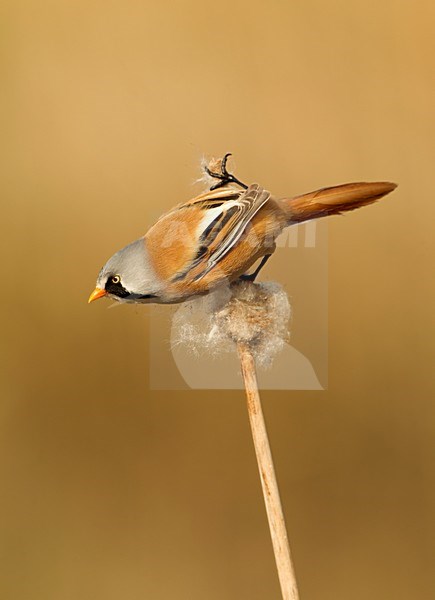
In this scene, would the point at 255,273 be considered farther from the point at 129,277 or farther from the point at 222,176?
the point at 129,277

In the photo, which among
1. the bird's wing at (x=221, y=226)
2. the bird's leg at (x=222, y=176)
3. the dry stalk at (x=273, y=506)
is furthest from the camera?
the bird's leg at (x=222, y=176)

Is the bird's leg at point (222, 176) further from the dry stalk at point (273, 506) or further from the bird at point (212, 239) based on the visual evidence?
the dry stalk at point (273, 506)

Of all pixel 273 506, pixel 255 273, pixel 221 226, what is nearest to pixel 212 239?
pixel 221 226

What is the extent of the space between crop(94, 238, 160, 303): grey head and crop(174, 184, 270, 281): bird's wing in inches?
2.8

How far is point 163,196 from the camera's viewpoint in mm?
2357

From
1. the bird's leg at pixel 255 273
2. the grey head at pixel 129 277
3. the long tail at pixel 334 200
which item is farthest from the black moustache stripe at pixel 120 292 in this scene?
the long tail at pixel 334 200

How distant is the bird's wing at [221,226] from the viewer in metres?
1.33

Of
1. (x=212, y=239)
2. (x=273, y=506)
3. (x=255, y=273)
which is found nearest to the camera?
(x=273, y=506)

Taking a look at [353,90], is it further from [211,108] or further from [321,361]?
[321,361]

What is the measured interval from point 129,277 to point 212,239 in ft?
0.58

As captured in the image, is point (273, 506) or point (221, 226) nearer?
point (273, 506)

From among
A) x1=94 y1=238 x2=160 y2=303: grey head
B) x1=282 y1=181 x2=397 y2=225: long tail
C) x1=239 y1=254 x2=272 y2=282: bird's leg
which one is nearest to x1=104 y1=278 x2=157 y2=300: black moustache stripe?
x1=94 y1=238 x2=160 y2=303: grey head

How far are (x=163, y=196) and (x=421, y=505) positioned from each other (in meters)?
1.26

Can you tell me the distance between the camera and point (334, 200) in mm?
1406
